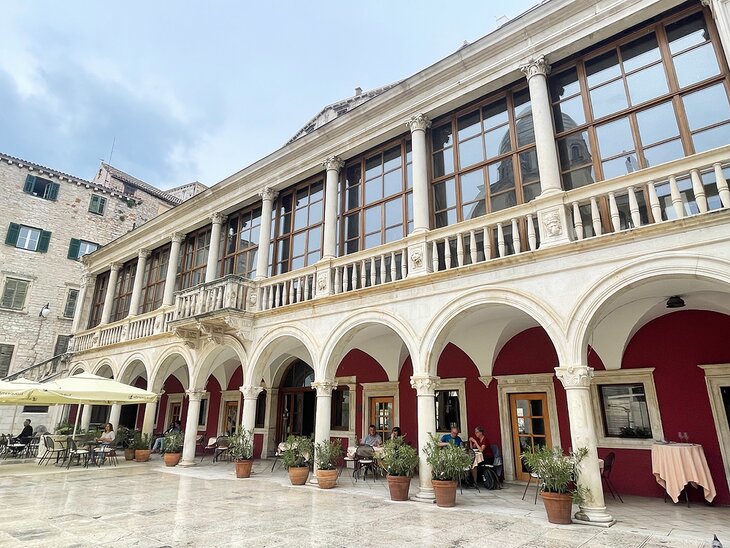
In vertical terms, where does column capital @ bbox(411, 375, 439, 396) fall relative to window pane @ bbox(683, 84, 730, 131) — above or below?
below

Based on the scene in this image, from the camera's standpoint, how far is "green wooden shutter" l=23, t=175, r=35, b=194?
21.5 m

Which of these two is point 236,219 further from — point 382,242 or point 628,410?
point 628,410

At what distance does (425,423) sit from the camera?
7.89 meters

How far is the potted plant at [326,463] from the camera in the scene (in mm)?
8789

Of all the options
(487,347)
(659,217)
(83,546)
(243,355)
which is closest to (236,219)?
(243,355)

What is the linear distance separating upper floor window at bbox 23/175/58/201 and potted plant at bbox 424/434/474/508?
23231mm

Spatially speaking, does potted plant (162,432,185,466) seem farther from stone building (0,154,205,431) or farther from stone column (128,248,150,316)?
stone building (0,154,205,431)

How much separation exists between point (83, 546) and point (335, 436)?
8148 millimetres

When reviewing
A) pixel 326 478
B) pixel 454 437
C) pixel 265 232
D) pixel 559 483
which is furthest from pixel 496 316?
pixel 265 232

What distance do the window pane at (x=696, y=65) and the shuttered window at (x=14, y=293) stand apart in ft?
Answer: 81.6

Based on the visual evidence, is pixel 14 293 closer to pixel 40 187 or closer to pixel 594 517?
pixel 40 187

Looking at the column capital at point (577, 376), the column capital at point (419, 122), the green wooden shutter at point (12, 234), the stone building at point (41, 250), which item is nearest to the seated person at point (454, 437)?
the column capital at point (577, 376)

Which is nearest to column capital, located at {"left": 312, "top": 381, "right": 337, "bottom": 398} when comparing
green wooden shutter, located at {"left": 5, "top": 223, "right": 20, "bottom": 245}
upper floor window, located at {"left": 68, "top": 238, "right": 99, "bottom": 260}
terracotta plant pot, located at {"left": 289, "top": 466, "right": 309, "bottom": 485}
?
terracotta plant pot, located at {"left": 289, "top": 466, "right": 309, "bottom": 485}

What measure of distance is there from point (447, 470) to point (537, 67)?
7244 mm
